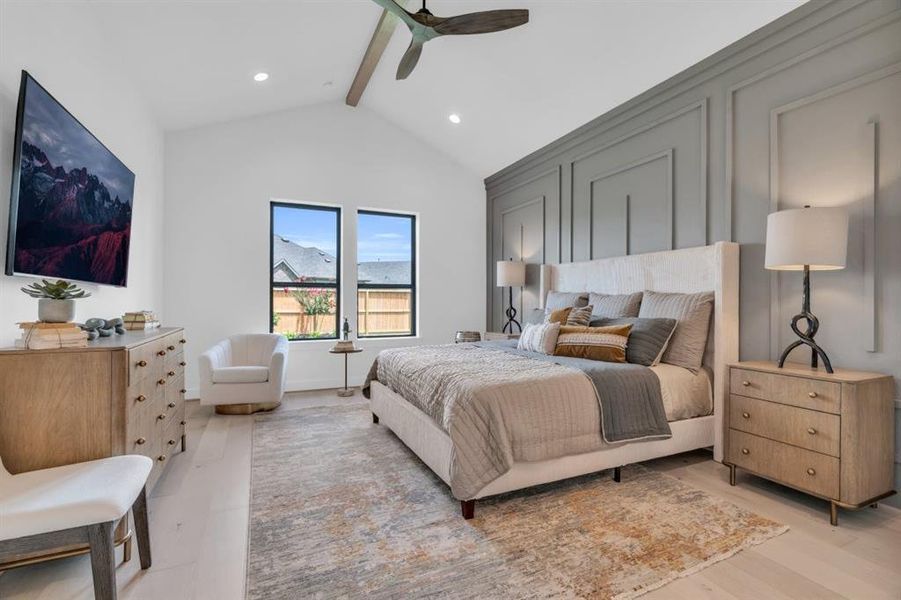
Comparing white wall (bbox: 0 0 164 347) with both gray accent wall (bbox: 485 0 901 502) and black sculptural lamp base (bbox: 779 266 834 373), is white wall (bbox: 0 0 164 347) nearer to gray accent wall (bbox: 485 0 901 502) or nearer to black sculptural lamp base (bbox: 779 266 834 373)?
gray accent wall (bbox: 485 0 901 502)

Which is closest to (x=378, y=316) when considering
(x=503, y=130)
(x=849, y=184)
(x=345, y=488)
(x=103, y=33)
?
(x=503, y=130)

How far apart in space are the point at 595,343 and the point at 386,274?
341cm

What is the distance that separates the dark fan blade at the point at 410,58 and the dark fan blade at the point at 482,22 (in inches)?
9.4

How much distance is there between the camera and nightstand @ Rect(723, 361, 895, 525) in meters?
2.12

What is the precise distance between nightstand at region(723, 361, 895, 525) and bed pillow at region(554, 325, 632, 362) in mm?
734

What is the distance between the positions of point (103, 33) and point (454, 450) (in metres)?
3.59

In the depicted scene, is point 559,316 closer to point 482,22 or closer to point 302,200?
point 482,22

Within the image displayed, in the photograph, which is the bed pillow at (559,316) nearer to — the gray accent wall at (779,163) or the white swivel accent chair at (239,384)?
the gray accent wall at (779,163)

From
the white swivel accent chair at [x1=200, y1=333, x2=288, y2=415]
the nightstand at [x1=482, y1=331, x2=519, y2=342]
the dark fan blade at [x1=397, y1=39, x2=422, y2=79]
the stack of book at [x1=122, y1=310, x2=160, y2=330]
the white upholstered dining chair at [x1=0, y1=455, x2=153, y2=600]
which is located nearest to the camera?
the white upholstered dining chair at [x1=0, y1=455, x2=153, y2=600]

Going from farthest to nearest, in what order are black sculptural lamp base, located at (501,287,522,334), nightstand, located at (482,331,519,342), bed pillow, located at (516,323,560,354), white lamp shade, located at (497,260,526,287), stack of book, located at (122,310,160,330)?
black sculptural lamp base, located at (501,287,522,334) → white lamp shade, located at (497,260,526,287) → nightstand, located at (482,331,519,342) → bed pillow, located at (516,323,560,354) → stack of book, located at (122,310,160,330)

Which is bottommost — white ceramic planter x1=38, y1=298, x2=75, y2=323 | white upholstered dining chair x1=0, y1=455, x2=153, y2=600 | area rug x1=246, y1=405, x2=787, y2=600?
area rug x1=246, y1=405, x2=787, y2=600

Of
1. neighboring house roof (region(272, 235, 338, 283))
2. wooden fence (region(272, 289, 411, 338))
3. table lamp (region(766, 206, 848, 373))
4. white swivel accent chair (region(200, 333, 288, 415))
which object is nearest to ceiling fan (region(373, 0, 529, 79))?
table lamp (region(766, 206, 848, 373))

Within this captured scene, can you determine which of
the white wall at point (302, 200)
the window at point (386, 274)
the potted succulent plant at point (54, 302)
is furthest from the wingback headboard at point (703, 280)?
the potted succulent plant at point (54, 302)

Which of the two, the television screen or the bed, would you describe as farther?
the bed
